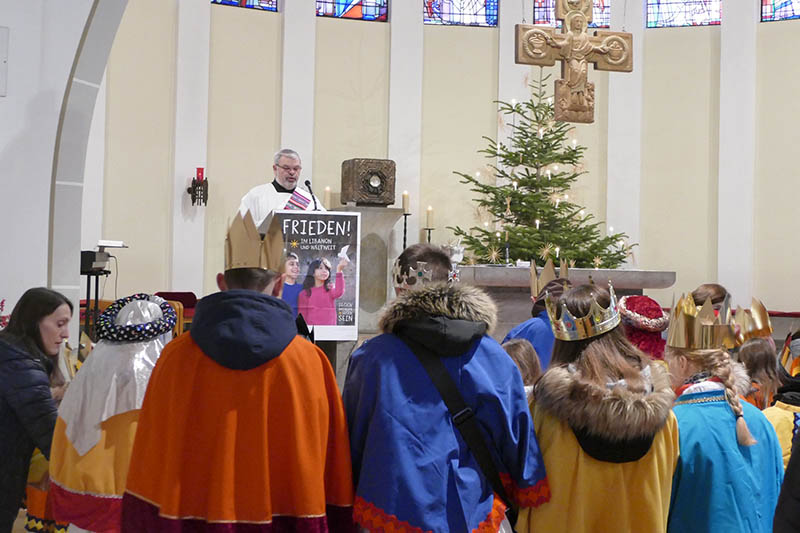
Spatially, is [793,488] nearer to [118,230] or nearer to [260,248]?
[260,248]

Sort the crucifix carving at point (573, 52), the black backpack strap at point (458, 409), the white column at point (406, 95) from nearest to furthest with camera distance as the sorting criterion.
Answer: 1. the black backpack strap at point (458, 409)
2. the crucifix carving at point (573, 52)
3. the white column at point (406, 95)

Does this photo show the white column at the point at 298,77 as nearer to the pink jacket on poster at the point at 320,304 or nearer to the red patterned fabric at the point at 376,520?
the pink jacket on poster at the point at 320,304

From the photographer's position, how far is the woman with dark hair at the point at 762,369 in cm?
347

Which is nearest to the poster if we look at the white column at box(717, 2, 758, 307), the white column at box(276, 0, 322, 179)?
the white column at box(276, 0, 322, 179)

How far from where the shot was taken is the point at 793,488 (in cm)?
156

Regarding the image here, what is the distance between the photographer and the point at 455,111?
11117mm

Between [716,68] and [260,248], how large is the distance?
1005 centimetres

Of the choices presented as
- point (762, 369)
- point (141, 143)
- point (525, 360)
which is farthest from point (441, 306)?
point (141, 143)

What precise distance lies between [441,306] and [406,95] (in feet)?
28.9

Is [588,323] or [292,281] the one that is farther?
[292,281]

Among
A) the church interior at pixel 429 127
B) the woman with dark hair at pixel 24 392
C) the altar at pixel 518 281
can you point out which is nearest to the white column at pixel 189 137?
the church interior at pixel 429 127

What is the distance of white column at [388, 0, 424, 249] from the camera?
35.6 feet

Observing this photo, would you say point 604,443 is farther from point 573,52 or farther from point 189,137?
point 189,137

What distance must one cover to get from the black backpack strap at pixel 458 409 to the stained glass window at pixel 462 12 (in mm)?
9446
